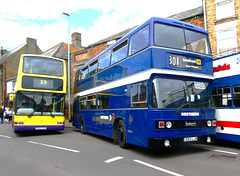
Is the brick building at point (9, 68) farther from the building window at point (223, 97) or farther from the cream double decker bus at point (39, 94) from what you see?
the building window at point (223, 97)

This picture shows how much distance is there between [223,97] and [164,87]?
116 inches

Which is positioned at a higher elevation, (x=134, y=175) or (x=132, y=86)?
(x=132, y=86)

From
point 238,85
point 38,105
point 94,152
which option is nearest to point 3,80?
point 38,105

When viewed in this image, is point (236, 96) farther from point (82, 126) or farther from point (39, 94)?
point (39, 94)

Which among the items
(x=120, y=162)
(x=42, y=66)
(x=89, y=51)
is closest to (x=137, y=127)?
(x=120, y=162)

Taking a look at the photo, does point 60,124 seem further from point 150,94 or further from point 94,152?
point 150,94

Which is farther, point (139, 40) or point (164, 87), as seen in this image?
point (139, 40)

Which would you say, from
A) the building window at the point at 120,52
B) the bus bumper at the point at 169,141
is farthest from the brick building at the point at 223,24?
the bus bumper at the point at 169,141

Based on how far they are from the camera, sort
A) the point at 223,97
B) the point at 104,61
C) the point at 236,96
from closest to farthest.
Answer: the point at 236,96
the point at 223,97
the point at 104,61

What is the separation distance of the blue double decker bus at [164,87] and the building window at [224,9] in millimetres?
7984

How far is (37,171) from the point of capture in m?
4.90

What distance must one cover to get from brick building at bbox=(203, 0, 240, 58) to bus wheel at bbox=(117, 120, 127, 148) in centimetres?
858

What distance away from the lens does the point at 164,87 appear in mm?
5914

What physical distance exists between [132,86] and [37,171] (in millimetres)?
3663
